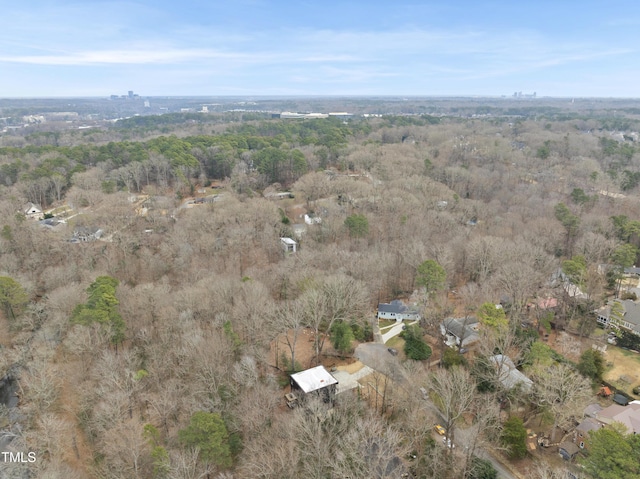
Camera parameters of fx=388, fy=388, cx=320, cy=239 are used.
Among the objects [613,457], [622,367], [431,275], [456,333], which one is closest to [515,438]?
[613,457]

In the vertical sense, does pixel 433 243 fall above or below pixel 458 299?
above

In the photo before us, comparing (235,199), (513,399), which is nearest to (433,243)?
(513,399)

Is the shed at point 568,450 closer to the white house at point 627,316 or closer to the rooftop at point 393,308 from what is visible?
the rooftop at point 393,308

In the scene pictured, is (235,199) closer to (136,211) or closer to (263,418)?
(136,211)

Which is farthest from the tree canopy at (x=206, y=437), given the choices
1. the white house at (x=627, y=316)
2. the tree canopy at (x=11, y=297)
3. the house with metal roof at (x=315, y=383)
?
the white house at (x=627, y=316)

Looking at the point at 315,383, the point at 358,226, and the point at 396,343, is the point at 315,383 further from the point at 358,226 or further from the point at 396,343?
the point at 358,226
